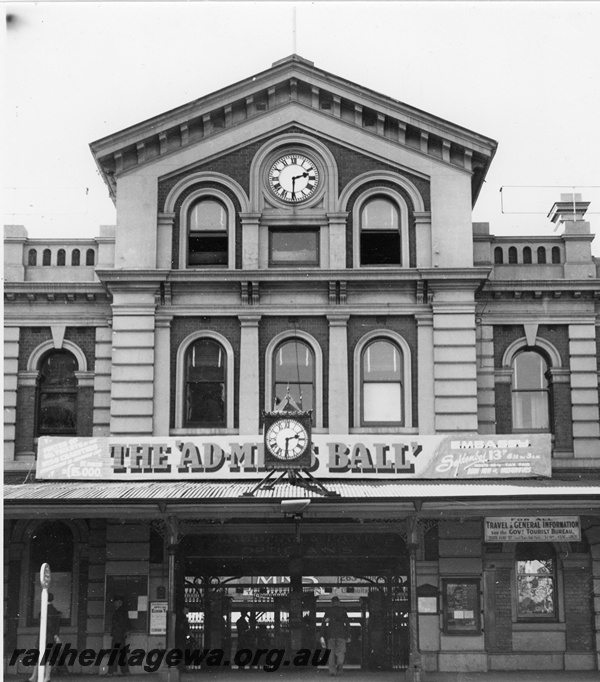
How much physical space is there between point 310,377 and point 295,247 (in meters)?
3.14

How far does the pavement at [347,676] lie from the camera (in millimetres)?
20609

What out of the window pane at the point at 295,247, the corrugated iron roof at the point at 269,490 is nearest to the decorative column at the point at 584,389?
the corrugated iron roof at the point at 269,490

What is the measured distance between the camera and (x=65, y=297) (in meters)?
24.5

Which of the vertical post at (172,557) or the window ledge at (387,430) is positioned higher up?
the window ledge at (387,430)

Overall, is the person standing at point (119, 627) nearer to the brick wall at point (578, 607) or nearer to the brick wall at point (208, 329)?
the brick wall at point (208, 329)

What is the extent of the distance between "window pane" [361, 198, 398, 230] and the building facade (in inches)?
1.9

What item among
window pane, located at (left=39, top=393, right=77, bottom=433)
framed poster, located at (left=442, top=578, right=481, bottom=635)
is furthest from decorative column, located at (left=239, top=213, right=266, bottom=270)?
framed poster, located at (left=442, top=578, right=481, bottom=635)

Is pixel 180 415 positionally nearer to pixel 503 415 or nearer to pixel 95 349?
pixel 95 349

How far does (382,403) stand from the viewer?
76.7 feet

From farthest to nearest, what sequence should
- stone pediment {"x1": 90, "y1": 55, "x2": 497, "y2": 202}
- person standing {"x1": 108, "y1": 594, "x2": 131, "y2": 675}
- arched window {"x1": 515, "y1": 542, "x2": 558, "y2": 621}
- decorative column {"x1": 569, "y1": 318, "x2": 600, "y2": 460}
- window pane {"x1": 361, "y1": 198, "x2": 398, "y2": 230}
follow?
1. window pane {"x1": 361, "y1": 198, "x2": 398, "y2": 230}
2. stone pediment {"x1": 90, "y1": 55, "x2": 497, "y2": 202}
3. decorative column {"x1": 569, "y1": 318, "x2": 600, "y2": 460}
4. arched window {"x1": 515, "y1": 542, "x2": 558, "y2": 621}
5. person standing {"x1": 108, "y1": 594, "x2": 131, "y2": 675}

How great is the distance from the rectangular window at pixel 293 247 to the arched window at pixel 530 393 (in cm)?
547

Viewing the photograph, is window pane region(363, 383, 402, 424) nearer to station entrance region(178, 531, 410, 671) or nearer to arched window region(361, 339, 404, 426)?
arched window region(361, 339, 404, 426)

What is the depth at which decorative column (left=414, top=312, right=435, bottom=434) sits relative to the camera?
23.0m

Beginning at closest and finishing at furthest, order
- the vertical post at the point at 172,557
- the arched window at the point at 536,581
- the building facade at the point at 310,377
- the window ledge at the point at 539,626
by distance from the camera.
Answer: the vertical post at the point at 172,557 → the building facade at the point at 310,377 → the window ledge at the point at 539,626 → the arched window at the point at 536,581
